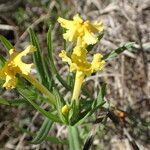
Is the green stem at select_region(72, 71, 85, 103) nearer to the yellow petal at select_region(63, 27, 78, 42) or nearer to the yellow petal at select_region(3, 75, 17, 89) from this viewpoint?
the yellow petal at select_region(63, 27, 78, 42)

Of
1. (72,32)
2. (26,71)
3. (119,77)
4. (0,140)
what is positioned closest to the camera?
(26,71)

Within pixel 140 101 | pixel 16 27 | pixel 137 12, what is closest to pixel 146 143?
pixel 140 101

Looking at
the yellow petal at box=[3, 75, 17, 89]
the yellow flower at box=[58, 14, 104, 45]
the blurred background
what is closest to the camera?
the yellow petal at box=[3, 75, 17, 89]

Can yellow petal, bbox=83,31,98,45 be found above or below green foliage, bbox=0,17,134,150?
above

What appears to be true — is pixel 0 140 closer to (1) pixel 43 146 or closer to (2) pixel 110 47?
(1) pixel 43 146

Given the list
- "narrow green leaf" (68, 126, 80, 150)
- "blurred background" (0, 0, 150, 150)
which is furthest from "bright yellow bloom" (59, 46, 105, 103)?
"blurred background" (0, 0, 150, 150)

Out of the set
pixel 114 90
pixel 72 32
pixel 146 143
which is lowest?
pixel 146 143
